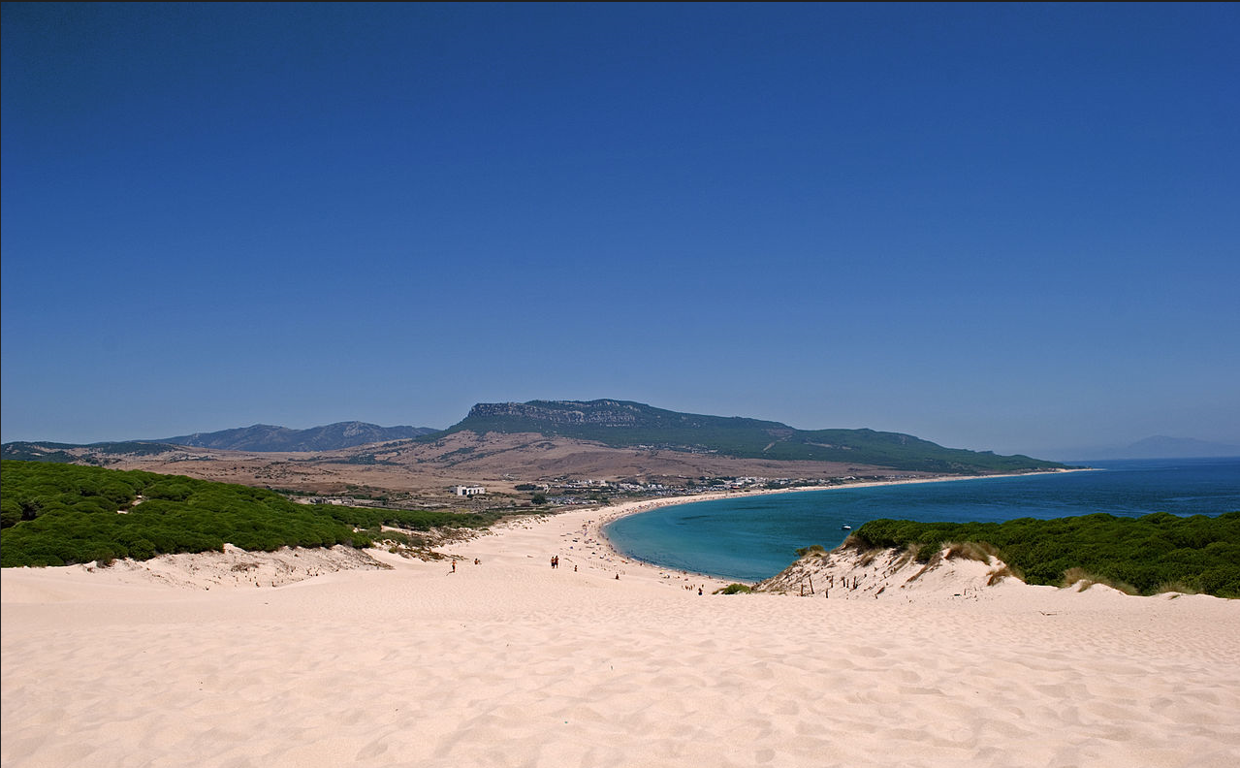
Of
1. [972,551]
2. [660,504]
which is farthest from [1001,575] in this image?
[660,504]

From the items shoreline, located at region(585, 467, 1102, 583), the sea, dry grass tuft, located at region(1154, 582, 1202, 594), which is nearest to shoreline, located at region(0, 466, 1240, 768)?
dry grass tuft, located at region(1154, 582, 1202, 594)

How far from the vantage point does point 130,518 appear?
27391 mm

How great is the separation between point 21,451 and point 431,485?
117990 millimetres

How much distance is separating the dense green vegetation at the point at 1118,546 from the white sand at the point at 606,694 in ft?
24.2

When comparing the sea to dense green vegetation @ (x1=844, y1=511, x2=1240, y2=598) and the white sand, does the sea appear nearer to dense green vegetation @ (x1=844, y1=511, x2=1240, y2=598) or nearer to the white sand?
dense green vegetation @ (x1=844, y1=511, x2=1240, y2=598)

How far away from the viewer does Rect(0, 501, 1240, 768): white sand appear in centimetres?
566

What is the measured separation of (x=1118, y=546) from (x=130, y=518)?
38.1 metres

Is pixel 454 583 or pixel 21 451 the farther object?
pixel 21 451

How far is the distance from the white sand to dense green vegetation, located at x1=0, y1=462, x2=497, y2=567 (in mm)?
13341

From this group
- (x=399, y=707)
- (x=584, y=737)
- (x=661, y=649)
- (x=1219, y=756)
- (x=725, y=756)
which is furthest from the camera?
(x=661, y=649)

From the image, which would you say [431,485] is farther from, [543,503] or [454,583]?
[454,583]

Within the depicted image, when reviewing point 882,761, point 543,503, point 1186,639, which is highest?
point 882,761

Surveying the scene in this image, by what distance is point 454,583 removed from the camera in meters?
24.5

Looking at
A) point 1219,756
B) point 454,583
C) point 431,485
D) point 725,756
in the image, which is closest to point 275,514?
point 454,583
